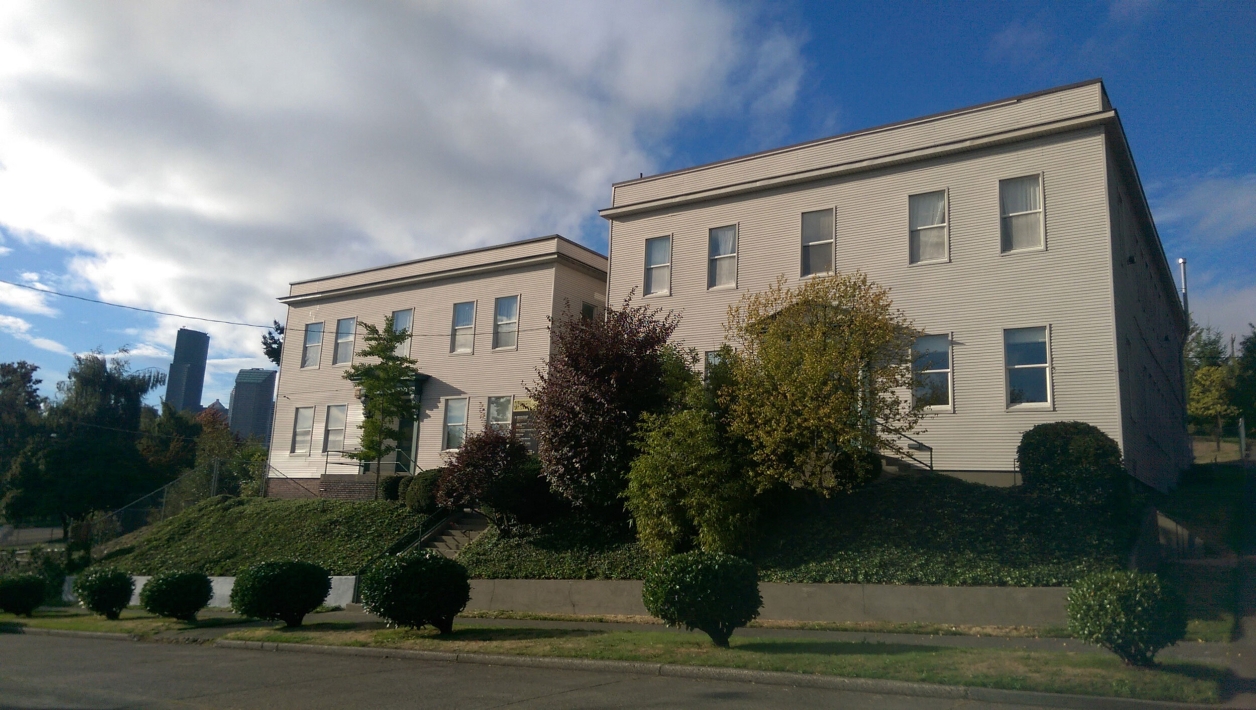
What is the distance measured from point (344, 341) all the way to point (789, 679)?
27093 millimetres

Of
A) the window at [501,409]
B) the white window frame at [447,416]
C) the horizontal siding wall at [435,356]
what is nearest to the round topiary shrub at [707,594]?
the horizontal siding wall at [435,356]

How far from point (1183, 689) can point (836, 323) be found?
33.1 ft

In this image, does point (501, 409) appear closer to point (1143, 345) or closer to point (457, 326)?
point (457, 326)

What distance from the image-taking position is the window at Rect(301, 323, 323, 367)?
34.1 metres

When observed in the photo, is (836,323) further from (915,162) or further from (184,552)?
(184,552)

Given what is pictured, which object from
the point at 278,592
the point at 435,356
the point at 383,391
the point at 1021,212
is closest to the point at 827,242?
the point at 1021,212

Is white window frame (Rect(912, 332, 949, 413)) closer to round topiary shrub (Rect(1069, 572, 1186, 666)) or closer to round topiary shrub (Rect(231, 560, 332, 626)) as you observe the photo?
round topiary shrub (Rect(1069, 572, 1186, 666))

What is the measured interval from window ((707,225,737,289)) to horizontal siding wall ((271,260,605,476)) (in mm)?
5569

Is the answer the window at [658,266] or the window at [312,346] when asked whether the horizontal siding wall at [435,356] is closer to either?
the window at [312,346]

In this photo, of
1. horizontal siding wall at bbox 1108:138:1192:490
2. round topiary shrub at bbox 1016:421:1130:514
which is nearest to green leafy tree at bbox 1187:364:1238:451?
horizontal siding wall at bbox 1108:138:1192:490

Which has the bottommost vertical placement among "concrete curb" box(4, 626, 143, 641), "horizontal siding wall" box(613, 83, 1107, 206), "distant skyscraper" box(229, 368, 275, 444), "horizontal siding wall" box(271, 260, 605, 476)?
"concrete curb" box(4, 626, 143, 641)

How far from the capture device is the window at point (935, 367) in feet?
64.7

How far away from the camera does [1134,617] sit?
9.11 meters

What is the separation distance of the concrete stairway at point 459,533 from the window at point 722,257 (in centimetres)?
897
